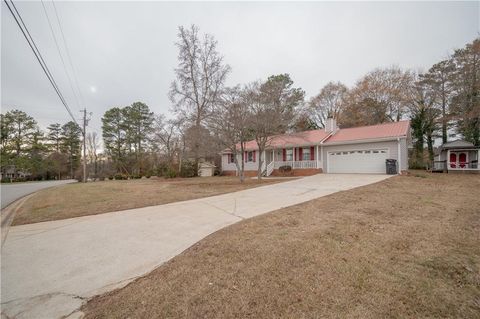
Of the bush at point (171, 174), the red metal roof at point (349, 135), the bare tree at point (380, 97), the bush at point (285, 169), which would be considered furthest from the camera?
the bare tree at point (380, 97)

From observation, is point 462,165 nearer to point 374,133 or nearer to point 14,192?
point 374,133

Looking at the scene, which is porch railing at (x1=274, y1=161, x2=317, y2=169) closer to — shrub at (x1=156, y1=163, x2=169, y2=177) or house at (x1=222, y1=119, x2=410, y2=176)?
house at (x1=222, y1=119, x2=410, y2=176)

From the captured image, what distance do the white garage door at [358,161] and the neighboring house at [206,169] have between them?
14.1 m

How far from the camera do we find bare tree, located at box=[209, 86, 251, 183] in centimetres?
1397

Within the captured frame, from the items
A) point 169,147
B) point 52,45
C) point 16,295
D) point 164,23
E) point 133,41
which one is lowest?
point 16,295

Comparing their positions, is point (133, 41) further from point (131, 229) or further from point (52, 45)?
point (131, 229)

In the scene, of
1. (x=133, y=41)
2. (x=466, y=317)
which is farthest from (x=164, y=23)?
(x=466, y=317)

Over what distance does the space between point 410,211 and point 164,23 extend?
14.5 metres

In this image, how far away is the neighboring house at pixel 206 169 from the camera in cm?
2710

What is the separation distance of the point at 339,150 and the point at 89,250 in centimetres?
1883

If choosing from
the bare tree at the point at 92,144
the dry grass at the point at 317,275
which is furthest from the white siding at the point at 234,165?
the bare tree at the point at 92,144

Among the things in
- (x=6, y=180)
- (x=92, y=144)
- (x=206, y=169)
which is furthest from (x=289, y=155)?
(x=6, y=180)

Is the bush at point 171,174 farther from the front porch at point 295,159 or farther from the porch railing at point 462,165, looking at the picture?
the porch railing at point 462,165

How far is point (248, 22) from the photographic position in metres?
14.7
